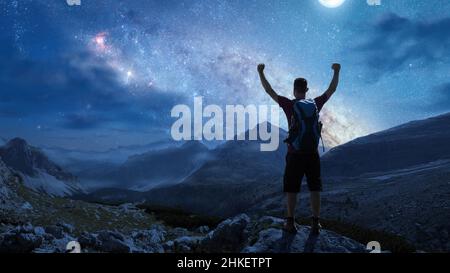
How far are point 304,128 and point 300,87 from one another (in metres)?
0.65

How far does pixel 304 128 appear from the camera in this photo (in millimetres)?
6160

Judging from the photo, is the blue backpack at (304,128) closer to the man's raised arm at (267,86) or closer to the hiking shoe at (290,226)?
the man's raised arm at (267,86)

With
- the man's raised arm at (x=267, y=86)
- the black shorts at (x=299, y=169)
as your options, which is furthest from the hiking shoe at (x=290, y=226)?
the man's raised arm at (x=267, y=86)

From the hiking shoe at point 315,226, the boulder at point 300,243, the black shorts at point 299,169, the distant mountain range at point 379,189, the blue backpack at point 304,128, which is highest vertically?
the blue backpack at point 304,128

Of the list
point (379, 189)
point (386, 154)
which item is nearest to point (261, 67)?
point (379, 189)

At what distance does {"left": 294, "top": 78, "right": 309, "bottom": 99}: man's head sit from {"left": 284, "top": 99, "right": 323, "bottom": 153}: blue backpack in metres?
0.18

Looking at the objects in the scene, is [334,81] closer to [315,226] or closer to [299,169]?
[299,169]

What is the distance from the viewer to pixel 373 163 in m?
115

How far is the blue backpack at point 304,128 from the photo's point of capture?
6.17 m

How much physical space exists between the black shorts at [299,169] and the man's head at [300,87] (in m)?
0.89

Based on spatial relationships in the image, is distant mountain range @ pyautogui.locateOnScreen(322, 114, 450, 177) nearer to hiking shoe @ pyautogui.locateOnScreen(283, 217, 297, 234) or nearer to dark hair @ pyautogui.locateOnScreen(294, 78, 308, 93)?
hiking shoe @ pyautogui.locateOnScreen(283, 217, 297, 234)

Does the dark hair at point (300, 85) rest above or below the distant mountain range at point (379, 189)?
above
